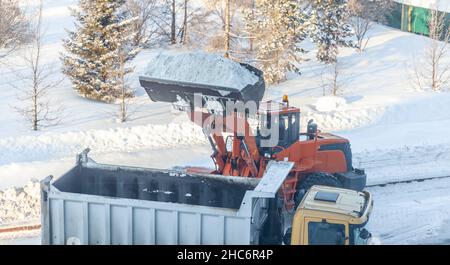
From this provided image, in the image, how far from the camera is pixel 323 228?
35.1 ft

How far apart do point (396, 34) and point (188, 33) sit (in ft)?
44.4

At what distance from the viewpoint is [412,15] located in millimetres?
45688

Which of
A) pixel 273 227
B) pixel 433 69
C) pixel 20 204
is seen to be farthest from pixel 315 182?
pixel 433 69

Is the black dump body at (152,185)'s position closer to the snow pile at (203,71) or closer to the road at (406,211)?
the snow pile at (203,71)

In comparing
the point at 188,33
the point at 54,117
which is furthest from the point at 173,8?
the point at 54,117

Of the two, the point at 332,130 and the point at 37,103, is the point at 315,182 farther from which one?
the point at 37,103

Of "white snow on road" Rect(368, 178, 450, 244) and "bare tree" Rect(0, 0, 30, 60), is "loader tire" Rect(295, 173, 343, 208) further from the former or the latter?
"bare tree" Rect(0, 0, 30, 60)

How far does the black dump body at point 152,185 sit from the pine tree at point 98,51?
14.6 metres

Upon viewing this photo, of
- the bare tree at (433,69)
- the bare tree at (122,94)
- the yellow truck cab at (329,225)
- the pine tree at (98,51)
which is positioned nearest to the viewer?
the yellow truck cab at (329,225)

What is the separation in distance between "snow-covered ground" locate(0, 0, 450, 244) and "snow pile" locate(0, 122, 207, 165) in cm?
3

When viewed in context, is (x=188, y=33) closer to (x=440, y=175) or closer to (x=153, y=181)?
(x=440, y=175)

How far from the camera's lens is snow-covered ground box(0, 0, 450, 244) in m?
15.9

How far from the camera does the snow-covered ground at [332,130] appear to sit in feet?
52.2

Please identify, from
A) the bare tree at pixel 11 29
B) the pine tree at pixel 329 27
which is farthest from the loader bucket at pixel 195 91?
the pine tree at pixel 329 27
